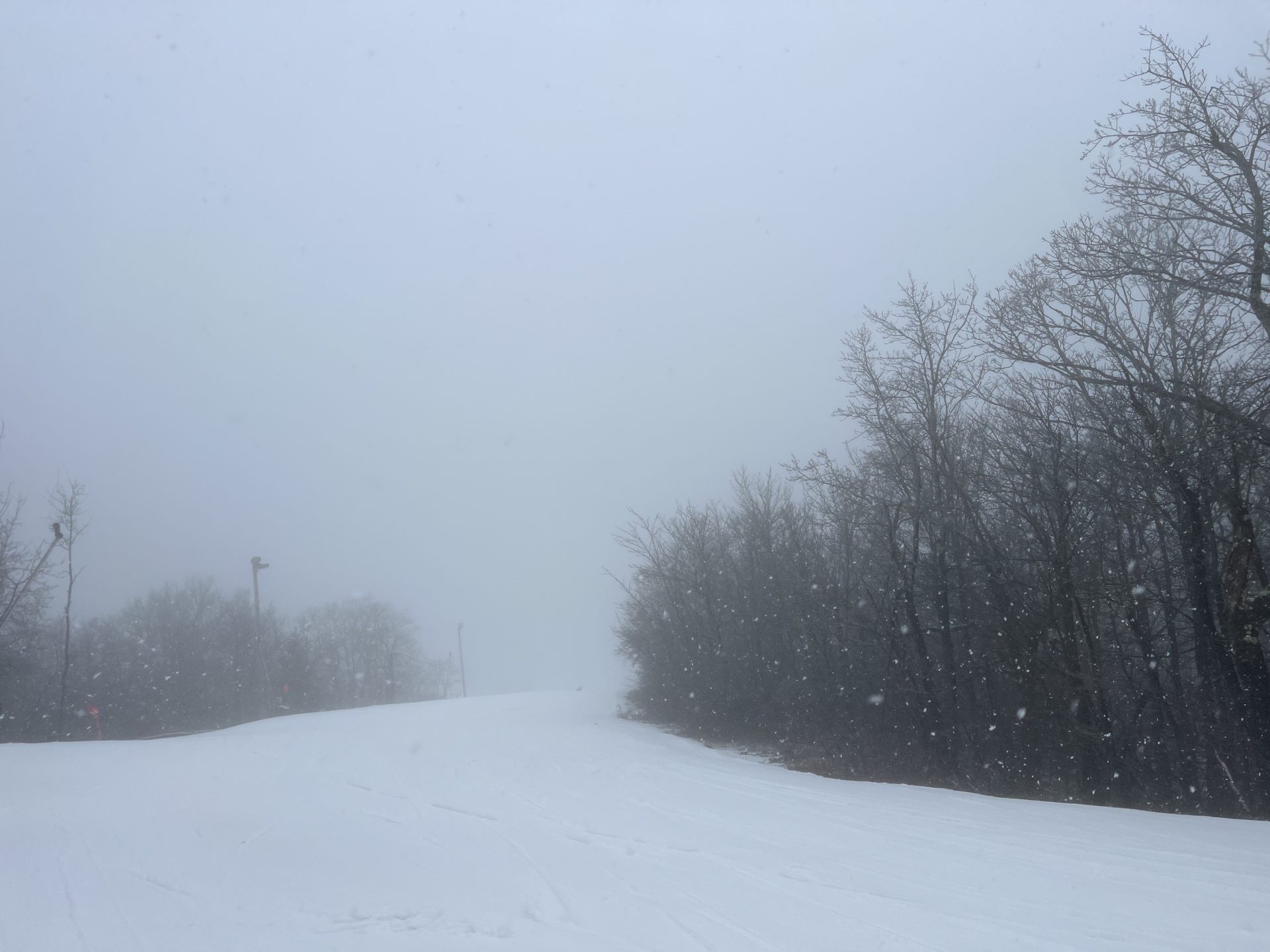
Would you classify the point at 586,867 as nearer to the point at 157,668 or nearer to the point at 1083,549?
the point at 1083,549

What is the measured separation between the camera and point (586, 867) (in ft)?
25.5

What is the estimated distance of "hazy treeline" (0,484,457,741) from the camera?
30.3 m

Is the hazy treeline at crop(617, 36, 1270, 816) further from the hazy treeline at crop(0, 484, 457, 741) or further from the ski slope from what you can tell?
the hazy treeline at crop(0, 484, 457, 741)

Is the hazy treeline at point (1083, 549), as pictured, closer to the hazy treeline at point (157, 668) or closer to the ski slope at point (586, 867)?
the ski slope at point (586, 867)

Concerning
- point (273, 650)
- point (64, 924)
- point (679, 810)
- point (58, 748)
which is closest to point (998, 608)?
point (679, 810)

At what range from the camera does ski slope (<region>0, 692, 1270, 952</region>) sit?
584 cm

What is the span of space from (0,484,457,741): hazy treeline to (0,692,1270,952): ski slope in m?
20.4

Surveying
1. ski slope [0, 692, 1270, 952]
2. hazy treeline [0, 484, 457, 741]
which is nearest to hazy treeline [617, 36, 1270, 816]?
ski slope [0, 692, 1270, 952]

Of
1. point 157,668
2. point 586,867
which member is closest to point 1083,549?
point 586,867

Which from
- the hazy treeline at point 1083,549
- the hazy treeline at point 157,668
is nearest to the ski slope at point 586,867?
the hazy treeline at point 1083,549

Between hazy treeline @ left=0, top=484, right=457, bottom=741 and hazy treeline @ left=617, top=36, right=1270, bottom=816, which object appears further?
hazy treeline @ left=0, top=484, right=457, bottom=741

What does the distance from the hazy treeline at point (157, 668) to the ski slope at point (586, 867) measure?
803 inches

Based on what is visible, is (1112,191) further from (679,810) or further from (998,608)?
(679,810)

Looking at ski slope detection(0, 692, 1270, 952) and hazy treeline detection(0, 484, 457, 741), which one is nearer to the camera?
ski slope detection(0, 692, 1270, 952)
